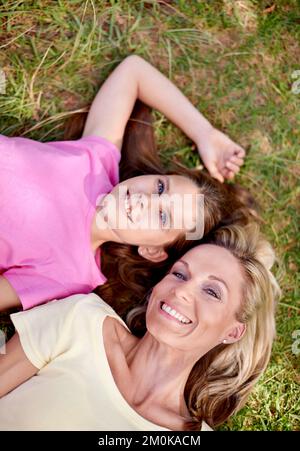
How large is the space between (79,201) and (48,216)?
0.20 metres

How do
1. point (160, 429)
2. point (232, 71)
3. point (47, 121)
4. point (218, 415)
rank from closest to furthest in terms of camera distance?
1. point (160, 429)
2. point (218, 415)
3. point (47, 121)
4. point (232, 71)

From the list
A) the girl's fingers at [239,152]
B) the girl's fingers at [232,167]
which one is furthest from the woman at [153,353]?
the girl's fingers at [239,152]

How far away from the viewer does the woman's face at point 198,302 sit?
2555 mm

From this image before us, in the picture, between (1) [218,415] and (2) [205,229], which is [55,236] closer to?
(2) [205,229]

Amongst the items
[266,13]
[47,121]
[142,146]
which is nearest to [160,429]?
[142,146]

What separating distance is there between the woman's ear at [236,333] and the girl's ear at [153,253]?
574 mm

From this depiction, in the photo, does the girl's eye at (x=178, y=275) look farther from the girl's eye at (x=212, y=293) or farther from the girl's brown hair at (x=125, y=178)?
the girl's brown hair at (x=125, y=178)

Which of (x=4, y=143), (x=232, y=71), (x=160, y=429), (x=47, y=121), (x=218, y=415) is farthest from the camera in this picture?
(x=232, y=71)

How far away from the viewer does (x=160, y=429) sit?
101 inches

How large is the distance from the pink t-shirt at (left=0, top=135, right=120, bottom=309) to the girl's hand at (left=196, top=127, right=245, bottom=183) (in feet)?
2.28

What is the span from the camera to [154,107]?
10.6ft

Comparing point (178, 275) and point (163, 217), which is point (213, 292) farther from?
point (163, 217)

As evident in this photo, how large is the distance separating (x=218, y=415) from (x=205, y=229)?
3.50 ft

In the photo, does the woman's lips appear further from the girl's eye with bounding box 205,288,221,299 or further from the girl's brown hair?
the girl's brown hair
